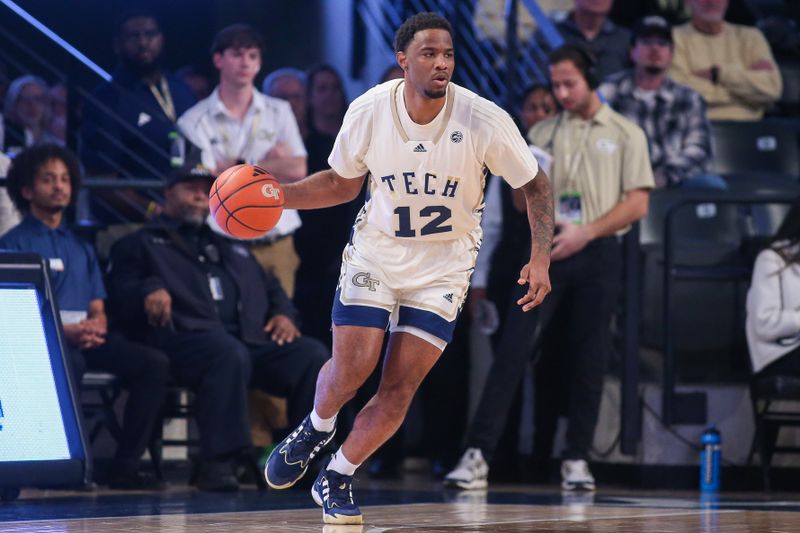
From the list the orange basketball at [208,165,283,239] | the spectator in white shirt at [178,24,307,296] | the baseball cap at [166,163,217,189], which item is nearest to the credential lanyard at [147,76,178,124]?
the spectator in white shirt at [178,24,307,296]

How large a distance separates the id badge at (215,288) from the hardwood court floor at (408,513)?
119 cm

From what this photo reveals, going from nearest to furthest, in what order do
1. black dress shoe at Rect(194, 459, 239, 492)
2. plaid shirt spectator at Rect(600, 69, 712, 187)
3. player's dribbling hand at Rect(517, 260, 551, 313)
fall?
player's dribbling hand at Rect(517, 260, 551, 313) → black dress shoe at Rect(194, 459, 239, 492) → plaid shirt spectator at Rect(600, 69, 712, 187)

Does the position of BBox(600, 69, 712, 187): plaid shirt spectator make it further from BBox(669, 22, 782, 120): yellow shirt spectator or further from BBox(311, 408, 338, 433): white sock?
BBox(311, 408, 338, 433): white sock

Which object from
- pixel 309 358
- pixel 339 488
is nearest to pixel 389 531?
pixel 339 488

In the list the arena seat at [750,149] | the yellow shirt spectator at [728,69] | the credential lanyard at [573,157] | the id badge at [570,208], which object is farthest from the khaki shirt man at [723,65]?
the id badge at [570,208]

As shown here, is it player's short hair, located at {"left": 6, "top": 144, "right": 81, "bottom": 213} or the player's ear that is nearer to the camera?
the player's ear

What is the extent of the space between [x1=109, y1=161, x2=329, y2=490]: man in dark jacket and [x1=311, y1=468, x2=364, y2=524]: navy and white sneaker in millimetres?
2009

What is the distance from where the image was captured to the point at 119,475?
749cm

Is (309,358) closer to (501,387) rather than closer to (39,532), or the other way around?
(501,387)

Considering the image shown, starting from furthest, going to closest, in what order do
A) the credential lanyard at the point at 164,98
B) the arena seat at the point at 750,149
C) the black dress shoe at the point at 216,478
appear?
the arena seat at the point at 750,149, the credential lanyard at the point at 164,98, the black dress shoe at the point at 216,478

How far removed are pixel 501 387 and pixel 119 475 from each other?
228 cm

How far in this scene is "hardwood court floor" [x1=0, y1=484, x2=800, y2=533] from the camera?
5309 millimetres

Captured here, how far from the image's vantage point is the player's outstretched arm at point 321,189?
563 cm

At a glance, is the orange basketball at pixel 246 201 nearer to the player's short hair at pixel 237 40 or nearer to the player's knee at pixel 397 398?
the player's knee at pixel 397 398
